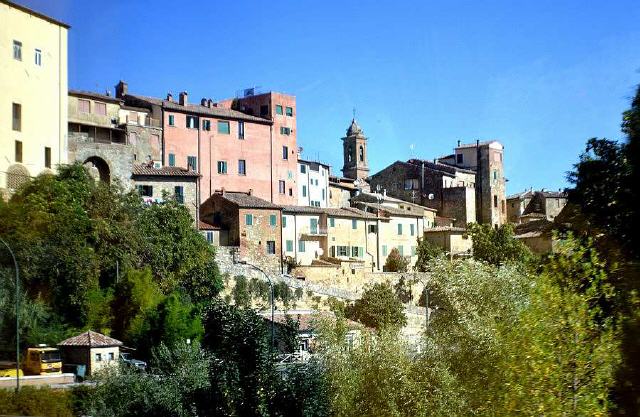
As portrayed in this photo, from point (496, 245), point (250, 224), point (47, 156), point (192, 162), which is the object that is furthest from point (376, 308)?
point (47, 156)

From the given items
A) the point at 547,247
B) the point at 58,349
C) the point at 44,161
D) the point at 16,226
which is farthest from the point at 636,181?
the point at 547,247

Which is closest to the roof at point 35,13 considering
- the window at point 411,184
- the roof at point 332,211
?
the roof at point 332,211

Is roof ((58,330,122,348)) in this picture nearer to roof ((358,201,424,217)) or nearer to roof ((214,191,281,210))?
roof ((214,191,281,210))

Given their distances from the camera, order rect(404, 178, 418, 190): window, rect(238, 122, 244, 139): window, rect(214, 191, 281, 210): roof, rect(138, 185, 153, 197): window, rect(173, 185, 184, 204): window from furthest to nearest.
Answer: rect(404, 178, 418, 190): window → rect(238, 122, 244, 139): window → rect(214, 191, 281, 210): roof → rect(173, 185, 184, 204): window → rect(138, 185, 153, 197): window

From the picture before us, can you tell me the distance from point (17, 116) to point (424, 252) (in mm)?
28801

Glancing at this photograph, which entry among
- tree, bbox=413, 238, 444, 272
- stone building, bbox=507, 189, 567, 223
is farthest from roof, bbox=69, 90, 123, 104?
stone building, bbox=507, 189, 567, 223

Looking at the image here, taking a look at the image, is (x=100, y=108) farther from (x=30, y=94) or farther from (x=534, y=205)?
(x=534, y=205)

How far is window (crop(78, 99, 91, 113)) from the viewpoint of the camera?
4534cm

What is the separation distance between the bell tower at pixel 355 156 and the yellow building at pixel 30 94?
159 ft

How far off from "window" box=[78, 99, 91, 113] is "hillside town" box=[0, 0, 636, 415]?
107 millimetres

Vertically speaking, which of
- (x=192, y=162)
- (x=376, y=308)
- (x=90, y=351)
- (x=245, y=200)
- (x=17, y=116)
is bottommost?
(x=90, y=351)

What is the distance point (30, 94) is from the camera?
121 ft

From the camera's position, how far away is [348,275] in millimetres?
48188

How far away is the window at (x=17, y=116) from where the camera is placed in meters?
35.9
